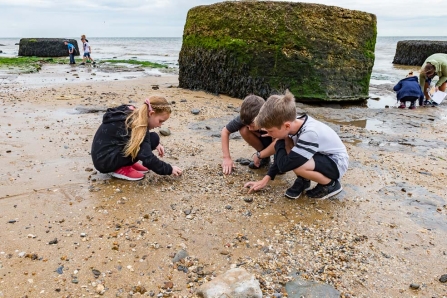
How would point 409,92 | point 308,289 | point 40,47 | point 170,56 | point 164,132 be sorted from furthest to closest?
point 170,56 < point 40,47 < point 409,92 < point 164,132 < point 308,289

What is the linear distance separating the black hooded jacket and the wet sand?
179mm

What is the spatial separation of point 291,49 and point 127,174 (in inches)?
224

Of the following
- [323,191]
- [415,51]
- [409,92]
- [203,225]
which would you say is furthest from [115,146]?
[415,51]

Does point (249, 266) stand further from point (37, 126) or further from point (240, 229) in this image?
point (37, 126)

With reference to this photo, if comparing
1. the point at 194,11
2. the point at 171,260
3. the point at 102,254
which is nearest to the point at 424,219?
the point at 171,260

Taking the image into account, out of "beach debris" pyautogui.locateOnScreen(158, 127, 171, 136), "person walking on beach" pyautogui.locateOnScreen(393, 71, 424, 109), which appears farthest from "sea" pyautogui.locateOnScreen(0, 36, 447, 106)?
"beach debris" pyautogui.locateOnScreen(158, 127, 171, 136)

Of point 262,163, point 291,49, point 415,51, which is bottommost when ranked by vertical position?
point 262,163

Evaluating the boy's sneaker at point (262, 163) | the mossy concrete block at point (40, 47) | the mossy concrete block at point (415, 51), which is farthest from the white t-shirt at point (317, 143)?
the mossy concrete block at point (40, 47)

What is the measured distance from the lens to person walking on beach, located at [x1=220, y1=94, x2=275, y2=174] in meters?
3.92

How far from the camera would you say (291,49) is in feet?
27.5

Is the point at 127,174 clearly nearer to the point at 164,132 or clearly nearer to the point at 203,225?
the point at 203,225

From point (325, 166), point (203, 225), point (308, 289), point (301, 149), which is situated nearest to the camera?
point (308, 289)

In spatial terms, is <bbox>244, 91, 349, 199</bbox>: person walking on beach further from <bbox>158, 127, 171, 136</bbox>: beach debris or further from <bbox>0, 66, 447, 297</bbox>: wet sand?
<bbox>158, 127, 171, 136</bbox>: beach debris

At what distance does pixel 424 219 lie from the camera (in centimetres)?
335
